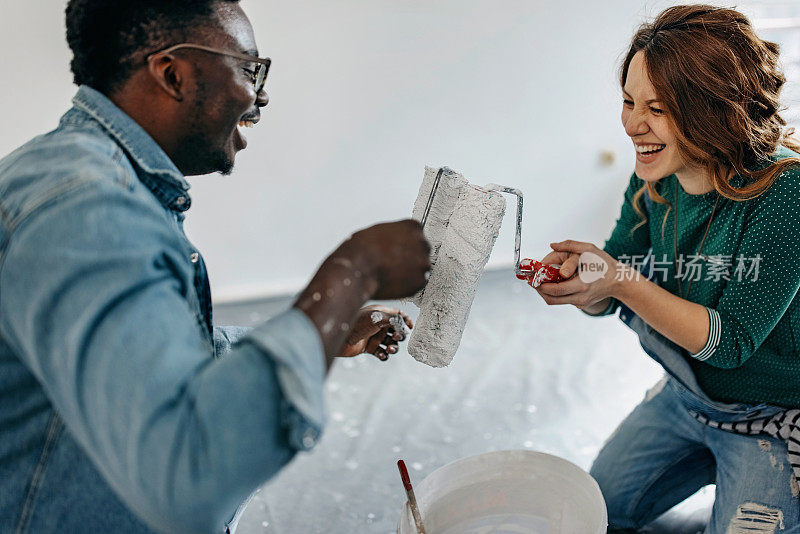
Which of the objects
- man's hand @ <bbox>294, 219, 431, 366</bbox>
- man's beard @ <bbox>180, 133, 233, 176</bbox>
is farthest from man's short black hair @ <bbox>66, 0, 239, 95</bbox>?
man's hand @ <bbox>294, 219, 431, 366</bbox>

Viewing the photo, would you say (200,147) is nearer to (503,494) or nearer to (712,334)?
(503,494)

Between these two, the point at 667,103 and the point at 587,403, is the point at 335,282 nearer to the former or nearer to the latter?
the point at 667,103

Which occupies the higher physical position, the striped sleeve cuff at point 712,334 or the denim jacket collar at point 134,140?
the denim jacket collar at point 134,140

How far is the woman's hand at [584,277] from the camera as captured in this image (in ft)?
4.41

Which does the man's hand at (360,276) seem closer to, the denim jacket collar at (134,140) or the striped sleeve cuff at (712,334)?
the denim jacket collar at (134,140)

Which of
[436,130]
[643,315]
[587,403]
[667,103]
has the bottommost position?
[587,403]

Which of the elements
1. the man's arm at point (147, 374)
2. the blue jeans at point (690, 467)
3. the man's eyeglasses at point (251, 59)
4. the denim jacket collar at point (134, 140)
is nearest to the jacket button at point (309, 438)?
the man's arm at point (147, 374)

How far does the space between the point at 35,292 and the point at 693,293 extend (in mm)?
1259

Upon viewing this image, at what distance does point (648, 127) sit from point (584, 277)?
0.33m

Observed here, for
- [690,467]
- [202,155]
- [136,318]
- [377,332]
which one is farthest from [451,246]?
[690,467]

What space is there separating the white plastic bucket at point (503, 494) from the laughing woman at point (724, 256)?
0.34 m

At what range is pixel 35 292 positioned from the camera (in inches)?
27.8

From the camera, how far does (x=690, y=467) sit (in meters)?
1.66

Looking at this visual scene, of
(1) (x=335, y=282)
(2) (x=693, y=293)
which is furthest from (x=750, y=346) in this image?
(1) (x=335, y=282)
